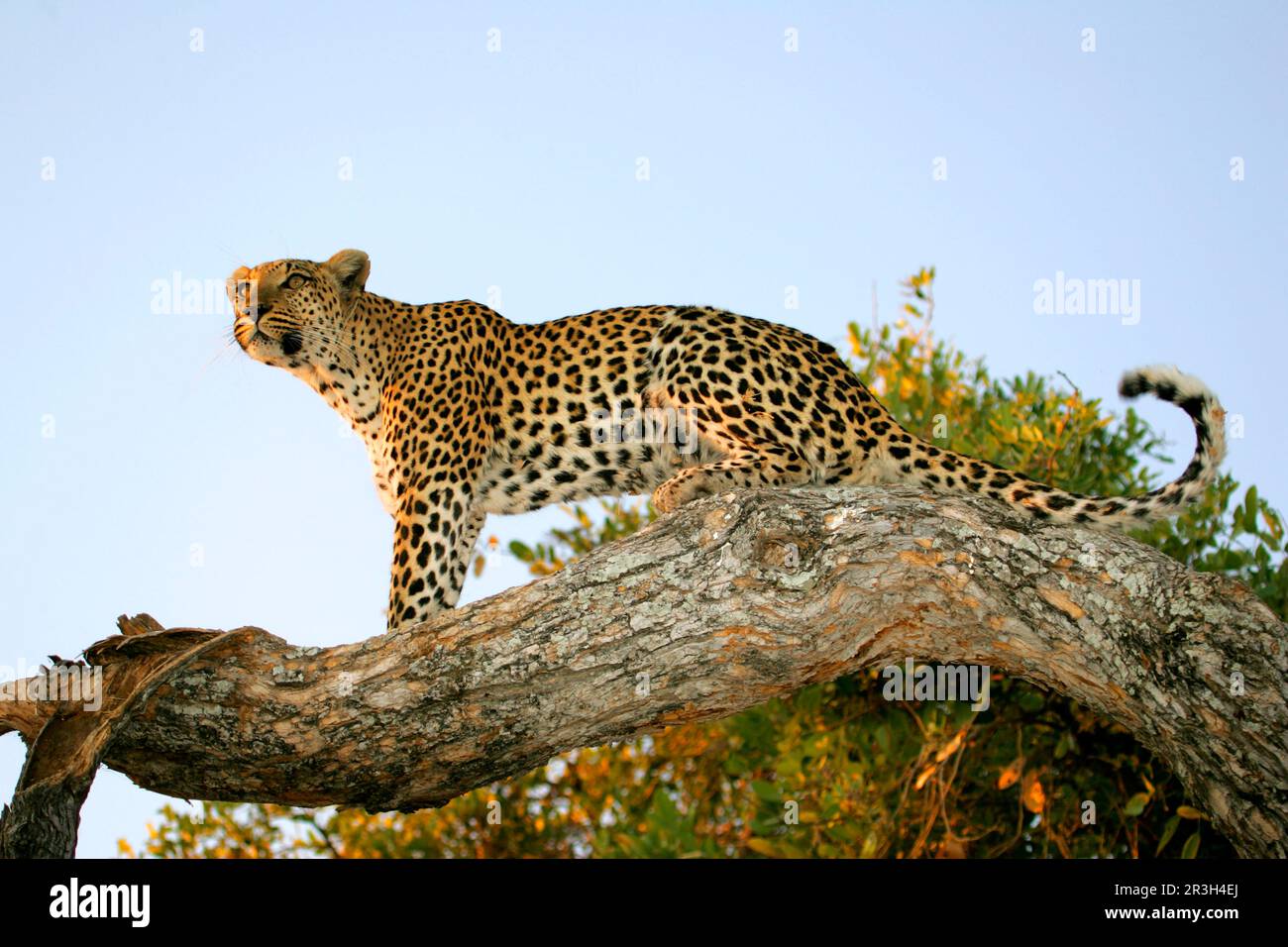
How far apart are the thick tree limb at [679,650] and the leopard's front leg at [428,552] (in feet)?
6.22

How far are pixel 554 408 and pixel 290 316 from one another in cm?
191

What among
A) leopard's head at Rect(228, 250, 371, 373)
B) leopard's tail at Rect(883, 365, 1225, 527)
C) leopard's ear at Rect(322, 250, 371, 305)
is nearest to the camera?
leopard's tail at Rect(883, 365, 1225, 527)

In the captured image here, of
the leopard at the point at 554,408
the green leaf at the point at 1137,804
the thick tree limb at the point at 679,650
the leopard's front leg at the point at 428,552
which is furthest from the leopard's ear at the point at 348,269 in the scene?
the green leaf at the point at 1137,804

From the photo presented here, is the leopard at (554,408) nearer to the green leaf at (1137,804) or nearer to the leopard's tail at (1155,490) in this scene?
the leopard's tail at (1155,490)

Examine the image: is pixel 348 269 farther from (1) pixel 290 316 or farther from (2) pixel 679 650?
(2) pixel 679 650

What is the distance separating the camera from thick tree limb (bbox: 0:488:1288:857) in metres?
6.10

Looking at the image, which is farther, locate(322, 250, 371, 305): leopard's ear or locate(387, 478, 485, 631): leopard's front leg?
locate(322, 250, 371, 305): leopard's ear

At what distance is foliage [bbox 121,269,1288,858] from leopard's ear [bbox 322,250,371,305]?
3.50 metres

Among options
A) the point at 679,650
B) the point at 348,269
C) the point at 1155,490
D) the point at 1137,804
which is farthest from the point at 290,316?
the point at 1137,804

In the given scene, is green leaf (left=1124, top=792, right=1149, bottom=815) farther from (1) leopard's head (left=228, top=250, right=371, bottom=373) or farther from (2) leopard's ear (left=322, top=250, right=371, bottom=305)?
(2) leopard's ear (left=322, top=250, right=371, bottom=305)

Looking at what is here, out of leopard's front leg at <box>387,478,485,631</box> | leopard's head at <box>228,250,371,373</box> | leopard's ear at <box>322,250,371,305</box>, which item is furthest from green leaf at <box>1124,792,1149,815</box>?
leopard's ear at <box>322,250,371,305</box>

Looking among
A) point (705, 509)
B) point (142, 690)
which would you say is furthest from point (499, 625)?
point (142, 690)
